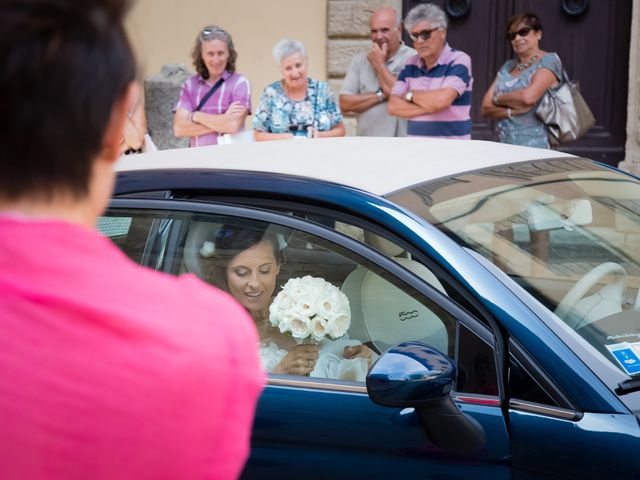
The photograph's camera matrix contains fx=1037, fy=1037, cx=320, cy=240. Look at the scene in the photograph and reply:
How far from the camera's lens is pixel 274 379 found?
2535 mm

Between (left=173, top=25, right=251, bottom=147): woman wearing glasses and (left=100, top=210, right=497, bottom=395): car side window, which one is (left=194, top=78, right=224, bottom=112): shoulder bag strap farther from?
(left=100, top=210, right=497, bottom=395): car side window

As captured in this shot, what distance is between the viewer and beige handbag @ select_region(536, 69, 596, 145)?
5.80m

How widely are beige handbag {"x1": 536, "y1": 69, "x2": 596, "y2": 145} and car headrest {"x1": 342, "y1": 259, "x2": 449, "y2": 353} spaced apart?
3.54m

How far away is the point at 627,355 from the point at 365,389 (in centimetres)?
A: 61

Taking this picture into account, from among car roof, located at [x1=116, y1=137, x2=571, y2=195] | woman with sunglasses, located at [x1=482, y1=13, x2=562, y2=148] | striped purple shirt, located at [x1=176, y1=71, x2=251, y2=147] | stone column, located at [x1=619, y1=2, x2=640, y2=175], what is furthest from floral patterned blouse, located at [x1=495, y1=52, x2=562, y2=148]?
stone column, located at [x1=619, y1=2, x2=640, y2=175]

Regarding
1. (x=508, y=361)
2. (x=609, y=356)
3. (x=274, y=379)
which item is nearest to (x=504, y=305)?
(x=508, y=361)

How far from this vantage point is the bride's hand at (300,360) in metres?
2.59

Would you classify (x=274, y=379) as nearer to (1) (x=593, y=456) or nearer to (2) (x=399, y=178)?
(2) (x=399, y=178)

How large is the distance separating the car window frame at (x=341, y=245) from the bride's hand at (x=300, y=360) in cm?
5

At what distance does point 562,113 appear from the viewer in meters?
5.80

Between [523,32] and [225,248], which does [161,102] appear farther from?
[225,248]

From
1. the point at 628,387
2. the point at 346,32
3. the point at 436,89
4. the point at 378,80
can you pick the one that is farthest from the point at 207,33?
the point at 628,387

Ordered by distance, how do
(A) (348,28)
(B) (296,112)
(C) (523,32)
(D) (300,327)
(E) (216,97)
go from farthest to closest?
1. (A) (348,28)
2. (E) (216,97)
3. (C) (523,32)
4. (B) (296,112)
5. (D) (300,327)

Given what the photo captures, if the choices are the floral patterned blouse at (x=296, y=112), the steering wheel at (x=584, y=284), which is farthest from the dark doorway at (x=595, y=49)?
the steering wheel at (x=584, y=284)
